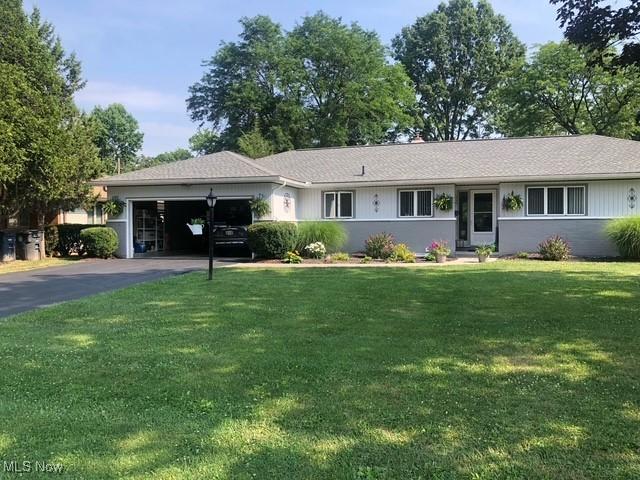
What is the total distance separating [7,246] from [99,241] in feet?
9.52

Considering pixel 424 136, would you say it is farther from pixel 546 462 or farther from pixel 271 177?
pixel 546 462

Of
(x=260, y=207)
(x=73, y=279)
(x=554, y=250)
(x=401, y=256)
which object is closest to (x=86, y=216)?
(x=260, y=207)

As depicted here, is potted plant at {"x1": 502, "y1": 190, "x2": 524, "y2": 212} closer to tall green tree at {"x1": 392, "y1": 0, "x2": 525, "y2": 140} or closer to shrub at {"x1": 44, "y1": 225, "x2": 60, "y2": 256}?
shrub at {"x1": 44, "y1": 225, "x2": 60, "y2": 256}

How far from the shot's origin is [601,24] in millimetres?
7398

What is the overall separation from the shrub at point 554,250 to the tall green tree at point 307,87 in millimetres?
22903

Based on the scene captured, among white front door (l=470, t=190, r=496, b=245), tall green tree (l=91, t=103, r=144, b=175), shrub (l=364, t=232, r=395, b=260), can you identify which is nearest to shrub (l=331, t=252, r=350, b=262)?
shrub (l=364, t=232, r=395, b=260)

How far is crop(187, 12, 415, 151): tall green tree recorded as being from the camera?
3878cm

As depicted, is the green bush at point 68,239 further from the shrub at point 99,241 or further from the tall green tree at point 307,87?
the tall green tree at point 307,87

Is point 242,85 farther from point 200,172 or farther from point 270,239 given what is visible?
point 270,239

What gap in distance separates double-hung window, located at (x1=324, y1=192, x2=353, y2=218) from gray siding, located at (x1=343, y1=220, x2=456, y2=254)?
21.0 inches

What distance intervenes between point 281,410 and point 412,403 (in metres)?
1.01

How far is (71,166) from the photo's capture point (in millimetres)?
18922

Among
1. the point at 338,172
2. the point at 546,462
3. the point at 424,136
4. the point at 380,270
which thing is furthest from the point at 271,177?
the point at 424,136

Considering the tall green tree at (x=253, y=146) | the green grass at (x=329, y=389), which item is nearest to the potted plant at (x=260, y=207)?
the green grass at (x=329, y=389)
